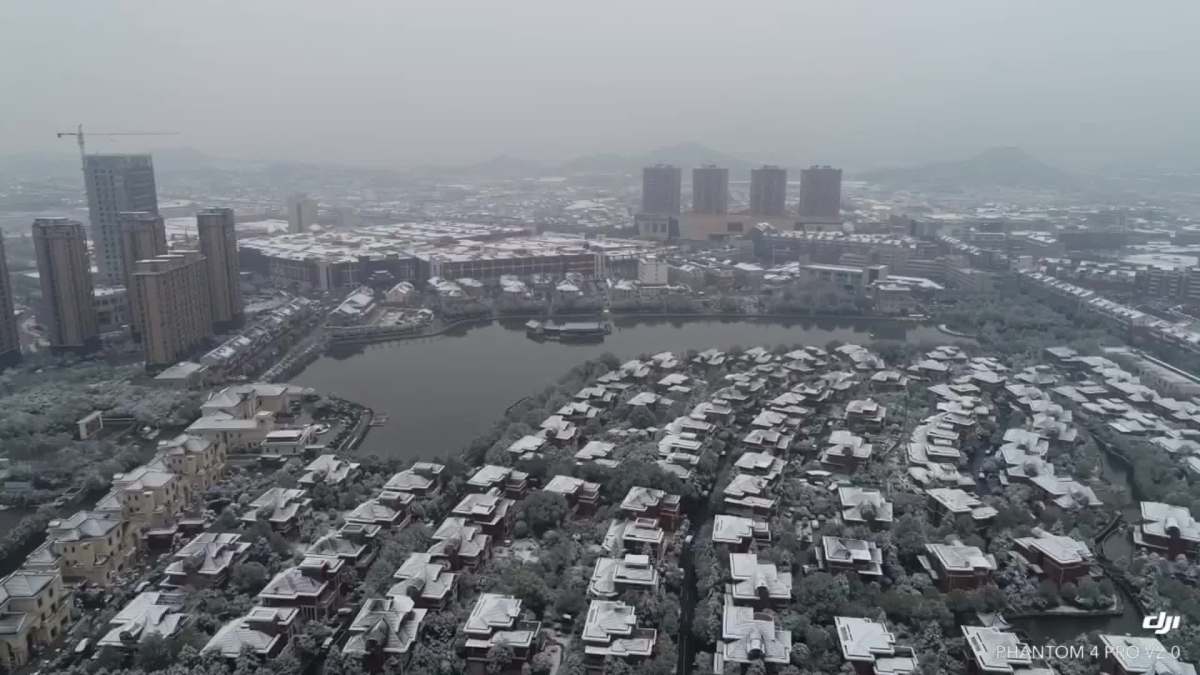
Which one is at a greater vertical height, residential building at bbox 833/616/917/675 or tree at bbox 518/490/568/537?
tree at bbox 518/490/568/537

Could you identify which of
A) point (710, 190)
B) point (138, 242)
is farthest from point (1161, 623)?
point (710, 190)

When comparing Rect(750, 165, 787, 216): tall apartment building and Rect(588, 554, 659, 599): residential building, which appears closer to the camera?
Rect(588, 554, 659, 599): residential building

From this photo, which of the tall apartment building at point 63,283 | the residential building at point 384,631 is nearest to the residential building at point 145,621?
the residential building at point 384,631

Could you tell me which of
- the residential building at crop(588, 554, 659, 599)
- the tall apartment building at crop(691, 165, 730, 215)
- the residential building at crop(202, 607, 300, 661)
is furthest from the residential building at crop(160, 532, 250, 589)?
the tall apartment building at crop(691, 165, 730, 215)

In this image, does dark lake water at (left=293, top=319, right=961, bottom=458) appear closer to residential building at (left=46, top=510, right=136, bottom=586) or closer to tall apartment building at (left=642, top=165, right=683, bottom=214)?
residential building at (left=46, top=510, right=136, bottom=586)

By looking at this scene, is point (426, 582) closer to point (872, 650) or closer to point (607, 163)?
point (872, 650)

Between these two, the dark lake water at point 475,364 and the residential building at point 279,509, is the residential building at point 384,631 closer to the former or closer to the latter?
the residential building at point 279,509

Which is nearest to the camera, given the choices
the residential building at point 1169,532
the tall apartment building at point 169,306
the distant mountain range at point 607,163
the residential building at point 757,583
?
the residential building at point 757,583
